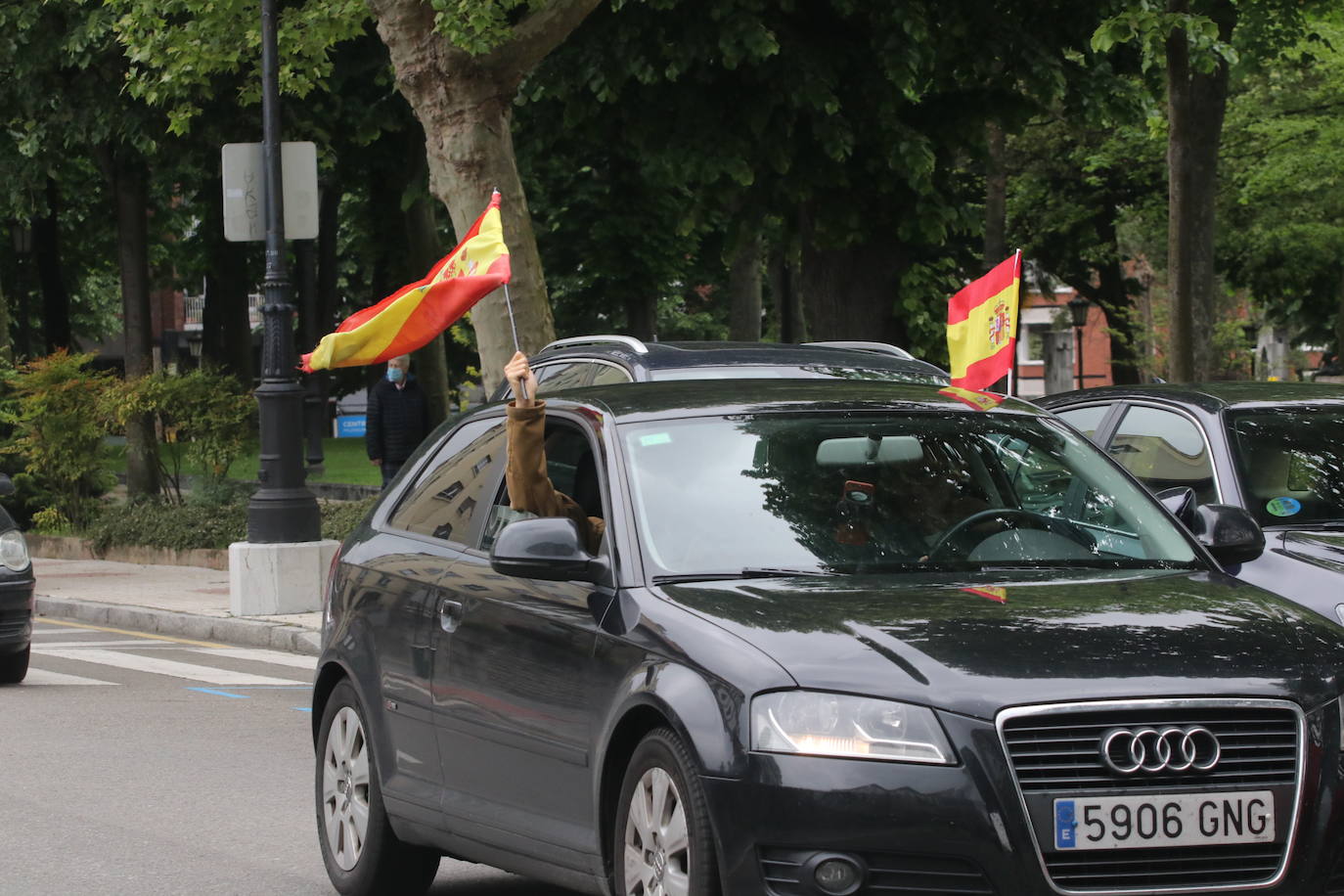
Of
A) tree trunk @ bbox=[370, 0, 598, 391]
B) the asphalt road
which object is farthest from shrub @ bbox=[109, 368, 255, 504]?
the asphalt road

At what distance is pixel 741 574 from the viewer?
5371 mm

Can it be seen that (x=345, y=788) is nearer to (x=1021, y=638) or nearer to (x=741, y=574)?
(x=741, y=574)

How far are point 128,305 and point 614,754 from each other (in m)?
23.2

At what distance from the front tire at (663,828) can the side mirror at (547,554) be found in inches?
22.9

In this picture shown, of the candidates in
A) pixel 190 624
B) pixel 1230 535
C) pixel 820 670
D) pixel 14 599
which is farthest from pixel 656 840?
pixel 190 624

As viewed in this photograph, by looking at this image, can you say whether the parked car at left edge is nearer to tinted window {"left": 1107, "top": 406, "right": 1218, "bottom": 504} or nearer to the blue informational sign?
tinted window {"left": 1107, "top": 406, "right": 1218, "bottom": 504}

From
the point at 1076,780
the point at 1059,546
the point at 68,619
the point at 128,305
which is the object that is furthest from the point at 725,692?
the point at 128,305

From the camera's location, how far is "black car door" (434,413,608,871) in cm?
536

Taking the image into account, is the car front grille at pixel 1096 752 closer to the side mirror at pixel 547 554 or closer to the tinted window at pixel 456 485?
the side mirror at pixel 547 554

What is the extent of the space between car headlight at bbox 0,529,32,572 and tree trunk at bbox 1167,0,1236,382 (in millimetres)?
11150

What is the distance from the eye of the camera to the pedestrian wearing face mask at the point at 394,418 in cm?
2142

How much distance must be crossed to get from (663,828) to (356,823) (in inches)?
86.5

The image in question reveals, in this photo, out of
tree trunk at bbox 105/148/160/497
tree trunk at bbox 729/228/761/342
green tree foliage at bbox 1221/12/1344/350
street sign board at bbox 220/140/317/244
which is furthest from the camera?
tree trunk at bbox 729/228/761/342

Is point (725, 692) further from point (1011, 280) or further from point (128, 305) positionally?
point (128, 305)
